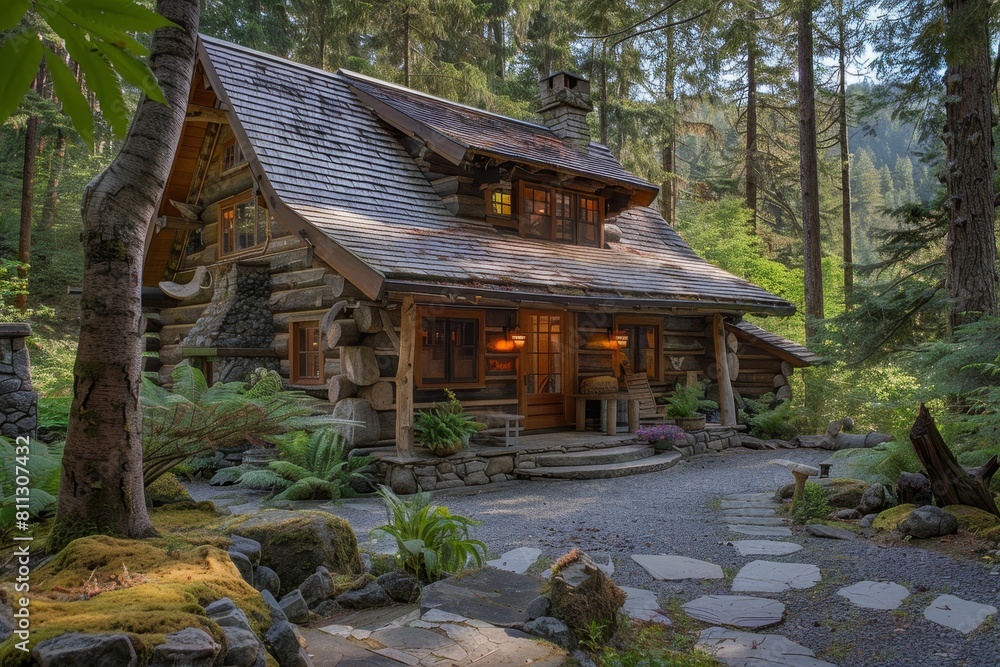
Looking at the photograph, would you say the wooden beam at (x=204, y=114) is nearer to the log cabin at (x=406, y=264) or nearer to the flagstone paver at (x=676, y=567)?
the log cabin at (x=406, y=264)

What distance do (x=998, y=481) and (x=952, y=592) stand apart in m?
2.82

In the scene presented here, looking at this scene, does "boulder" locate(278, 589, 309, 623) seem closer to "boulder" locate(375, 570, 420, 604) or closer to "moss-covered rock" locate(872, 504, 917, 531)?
"boulder" locate(375, 570, 420, 604)

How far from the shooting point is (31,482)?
4.43 meters

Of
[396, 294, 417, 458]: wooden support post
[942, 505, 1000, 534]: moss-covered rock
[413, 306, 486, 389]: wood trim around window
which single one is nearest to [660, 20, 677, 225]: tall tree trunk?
[413, 306, 486, 389]: wood trim around window

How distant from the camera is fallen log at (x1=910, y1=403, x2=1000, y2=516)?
652 cm

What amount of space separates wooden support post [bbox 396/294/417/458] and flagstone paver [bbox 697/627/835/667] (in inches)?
230

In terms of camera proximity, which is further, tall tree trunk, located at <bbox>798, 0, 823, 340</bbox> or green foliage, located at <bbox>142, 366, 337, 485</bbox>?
tall tree trunk, located at <bbox>798, 0, 823, 340</bbox>

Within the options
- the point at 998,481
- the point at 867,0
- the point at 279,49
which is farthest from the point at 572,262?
the point at 279,49

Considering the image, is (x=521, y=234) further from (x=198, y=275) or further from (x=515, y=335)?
(x=198, y=275)

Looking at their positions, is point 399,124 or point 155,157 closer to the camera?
point 155,157

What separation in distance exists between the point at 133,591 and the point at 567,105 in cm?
1540

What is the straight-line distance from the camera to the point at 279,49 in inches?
928

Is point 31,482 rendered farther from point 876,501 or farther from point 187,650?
point 876,501

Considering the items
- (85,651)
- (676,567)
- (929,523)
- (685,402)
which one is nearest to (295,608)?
(85,651)
